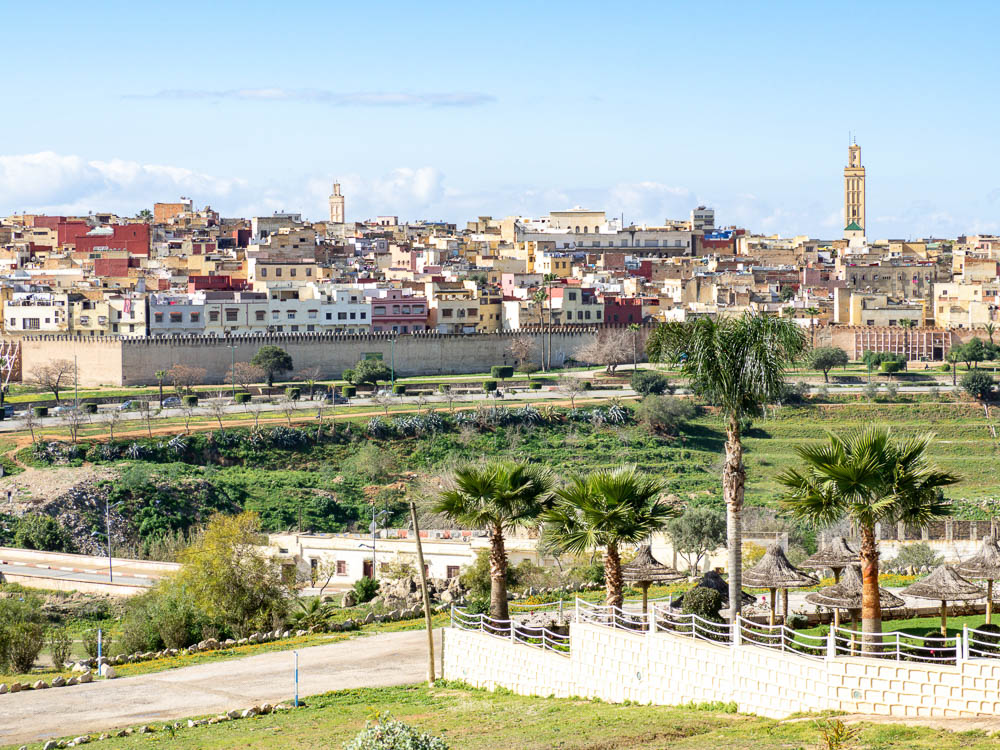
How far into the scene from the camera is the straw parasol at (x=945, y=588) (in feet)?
79.0

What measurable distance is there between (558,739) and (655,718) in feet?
4.37

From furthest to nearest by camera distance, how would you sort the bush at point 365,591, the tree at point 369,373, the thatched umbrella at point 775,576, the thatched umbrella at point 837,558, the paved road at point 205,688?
1. the tree at point 369,373
2. the bush at point 365,591
3. the thatched umbrella at point 837,558
4. the thatched umbrella at point 775,576
5. the paved road at point 205,688

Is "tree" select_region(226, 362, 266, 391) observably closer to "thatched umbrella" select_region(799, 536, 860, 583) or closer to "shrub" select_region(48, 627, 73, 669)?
"shrub" select_region(48, 627, 73, 669)

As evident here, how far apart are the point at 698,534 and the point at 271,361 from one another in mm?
41405

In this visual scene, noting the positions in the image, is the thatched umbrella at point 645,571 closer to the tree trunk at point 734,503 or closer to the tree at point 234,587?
the tree trunk at point 734,503

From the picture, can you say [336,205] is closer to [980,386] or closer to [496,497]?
[980,386]

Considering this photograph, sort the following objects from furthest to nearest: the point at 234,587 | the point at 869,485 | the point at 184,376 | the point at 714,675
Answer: the point at 184,376
the point at 234,587
the point at 714,675
the point at 869,485

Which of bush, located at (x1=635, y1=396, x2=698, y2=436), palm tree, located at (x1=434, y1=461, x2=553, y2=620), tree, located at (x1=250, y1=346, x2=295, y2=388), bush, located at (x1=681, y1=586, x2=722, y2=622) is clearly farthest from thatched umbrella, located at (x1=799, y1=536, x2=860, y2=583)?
tree, located at (x1=250, y1=346, x2=295, y2=388)

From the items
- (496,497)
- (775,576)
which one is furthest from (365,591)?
(775,576)

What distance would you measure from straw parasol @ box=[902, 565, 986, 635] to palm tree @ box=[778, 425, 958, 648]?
2.71 metres

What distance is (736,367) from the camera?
2319 centimetres

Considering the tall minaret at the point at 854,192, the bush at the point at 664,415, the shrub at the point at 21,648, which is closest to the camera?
the shrub at the point at 21,648

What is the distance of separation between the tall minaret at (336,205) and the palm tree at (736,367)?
155 m

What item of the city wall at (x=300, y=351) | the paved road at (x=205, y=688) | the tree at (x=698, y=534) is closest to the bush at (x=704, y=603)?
the paved road at (x=205, y=688)
